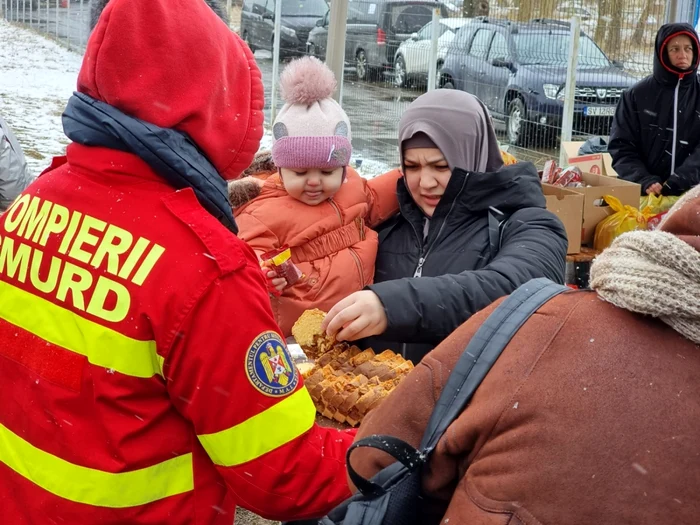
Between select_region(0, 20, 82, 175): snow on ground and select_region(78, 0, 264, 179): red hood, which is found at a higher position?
select_region(78, 0, 264, 179): red hood

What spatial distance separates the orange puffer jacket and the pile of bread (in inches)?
13.7

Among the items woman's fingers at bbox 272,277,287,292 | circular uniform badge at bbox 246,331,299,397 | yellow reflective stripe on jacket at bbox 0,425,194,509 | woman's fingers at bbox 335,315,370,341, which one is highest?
circular uniform badge at bbox 246,331,299,397

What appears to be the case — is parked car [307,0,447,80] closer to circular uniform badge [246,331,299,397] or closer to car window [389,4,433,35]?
car window [389,4,433,35]

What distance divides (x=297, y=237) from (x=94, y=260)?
1506mm

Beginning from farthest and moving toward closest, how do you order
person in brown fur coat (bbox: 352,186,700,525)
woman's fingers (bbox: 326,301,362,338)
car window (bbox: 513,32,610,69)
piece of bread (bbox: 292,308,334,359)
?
car window (bbox: 513,32,610,69) < piece of bread (bbox: 292,308,334,359) < woman's fingers (bbox: 326,301,362,338) < person in brown fur coat (bbox: 352,186,700,525)

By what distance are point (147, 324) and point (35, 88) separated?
47.8ft

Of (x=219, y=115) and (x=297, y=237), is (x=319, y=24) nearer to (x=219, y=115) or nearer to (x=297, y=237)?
(x=297, y=237)

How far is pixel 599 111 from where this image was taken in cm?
868

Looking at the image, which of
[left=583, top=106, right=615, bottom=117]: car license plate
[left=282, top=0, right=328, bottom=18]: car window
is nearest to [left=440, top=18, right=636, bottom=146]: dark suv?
[left=583, top=106, right=615, bottom=117]: car license plate

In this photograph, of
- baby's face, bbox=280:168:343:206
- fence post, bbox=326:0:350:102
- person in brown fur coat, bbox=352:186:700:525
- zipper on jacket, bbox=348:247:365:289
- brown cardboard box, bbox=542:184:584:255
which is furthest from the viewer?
fence post, bbox=326:0:350:102

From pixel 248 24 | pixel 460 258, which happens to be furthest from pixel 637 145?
pixel 248 24

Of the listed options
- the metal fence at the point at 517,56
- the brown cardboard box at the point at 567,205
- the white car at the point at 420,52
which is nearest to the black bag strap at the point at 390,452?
the brown cardboard box at the point at 567,205

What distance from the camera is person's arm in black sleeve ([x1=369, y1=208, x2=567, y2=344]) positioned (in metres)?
2.26

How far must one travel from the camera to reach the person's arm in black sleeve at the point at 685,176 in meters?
5.96
